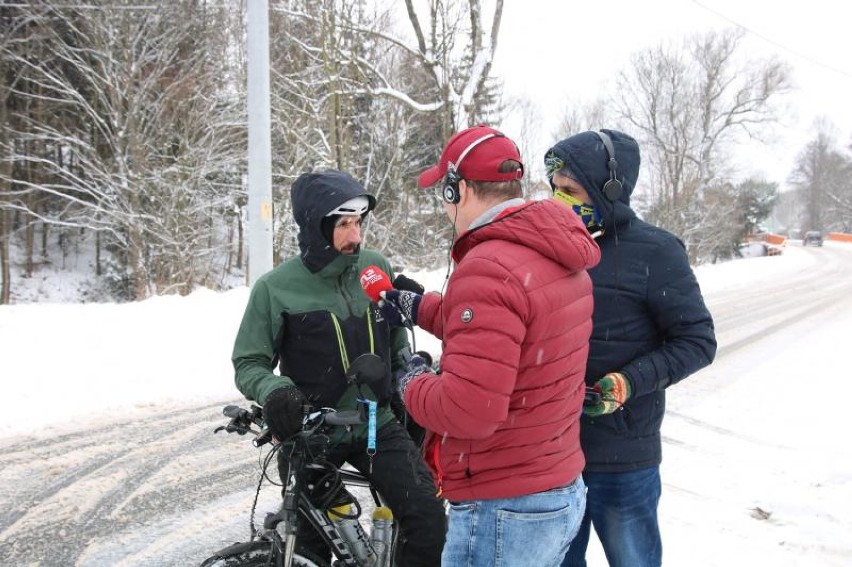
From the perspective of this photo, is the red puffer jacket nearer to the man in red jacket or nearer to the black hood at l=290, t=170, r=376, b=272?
the man in red jacket

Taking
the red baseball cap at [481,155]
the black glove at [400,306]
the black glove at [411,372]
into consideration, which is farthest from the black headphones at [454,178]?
the black glove at [411,372]

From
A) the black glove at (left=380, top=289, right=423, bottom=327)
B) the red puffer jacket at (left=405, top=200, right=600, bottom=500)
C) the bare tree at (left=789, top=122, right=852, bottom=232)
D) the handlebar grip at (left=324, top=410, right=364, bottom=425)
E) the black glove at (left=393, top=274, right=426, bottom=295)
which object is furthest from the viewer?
the bare tree at (left=789, top=122, right=852, bottom=232)

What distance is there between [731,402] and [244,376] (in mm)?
5893

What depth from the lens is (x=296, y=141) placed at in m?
19.0

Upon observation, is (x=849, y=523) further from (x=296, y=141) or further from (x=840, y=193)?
(x=840, y=193)

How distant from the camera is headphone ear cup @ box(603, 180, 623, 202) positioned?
230 cm

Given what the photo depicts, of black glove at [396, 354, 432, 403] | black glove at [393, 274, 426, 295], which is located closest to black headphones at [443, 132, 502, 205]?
black glove at [396, 354, 432, 403]

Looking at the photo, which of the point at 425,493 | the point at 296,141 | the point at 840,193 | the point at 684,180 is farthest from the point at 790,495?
the point at 840,193

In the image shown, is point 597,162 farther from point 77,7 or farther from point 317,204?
point 77,7

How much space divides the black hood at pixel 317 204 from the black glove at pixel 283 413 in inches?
27.0

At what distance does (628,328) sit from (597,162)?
0.63 metres

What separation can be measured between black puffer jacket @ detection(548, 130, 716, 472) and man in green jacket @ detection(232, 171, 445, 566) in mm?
725

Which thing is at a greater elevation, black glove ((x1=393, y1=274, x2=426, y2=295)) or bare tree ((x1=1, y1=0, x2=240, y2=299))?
bare tree ((x1=1, y1=0, x2=240, y2=299))

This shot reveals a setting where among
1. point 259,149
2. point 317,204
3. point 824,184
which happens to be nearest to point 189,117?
point 259,149
